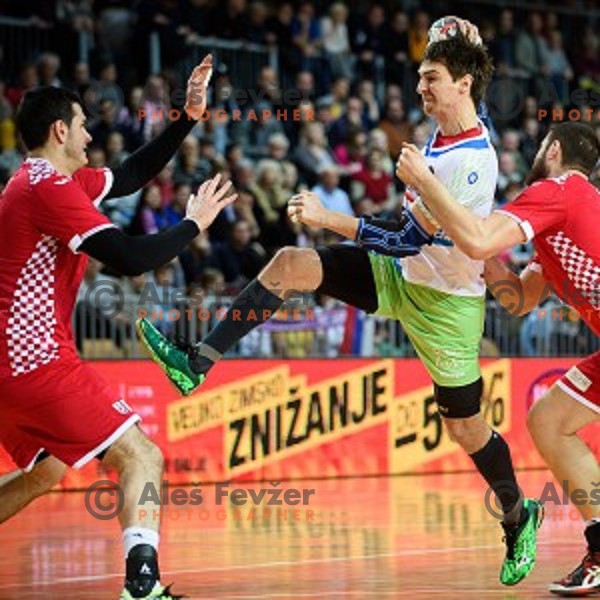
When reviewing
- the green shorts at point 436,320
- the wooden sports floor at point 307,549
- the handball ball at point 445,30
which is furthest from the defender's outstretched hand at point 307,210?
the wooden sports floor at point 307,549

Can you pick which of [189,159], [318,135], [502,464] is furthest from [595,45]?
[502,464]

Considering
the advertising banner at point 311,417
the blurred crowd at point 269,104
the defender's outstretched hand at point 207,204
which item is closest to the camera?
the defender's outstretched hand at point 207,204

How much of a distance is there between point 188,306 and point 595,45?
11.6 m

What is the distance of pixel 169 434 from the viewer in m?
14.4

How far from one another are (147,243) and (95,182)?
3.01 ft

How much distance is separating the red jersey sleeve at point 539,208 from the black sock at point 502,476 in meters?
1.32

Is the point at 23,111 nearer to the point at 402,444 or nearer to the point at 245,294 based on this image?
the point at 245,294

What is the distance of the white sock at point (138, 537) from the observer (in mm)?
7238

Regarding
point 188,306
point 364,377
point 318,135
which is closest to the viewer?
point 188,306

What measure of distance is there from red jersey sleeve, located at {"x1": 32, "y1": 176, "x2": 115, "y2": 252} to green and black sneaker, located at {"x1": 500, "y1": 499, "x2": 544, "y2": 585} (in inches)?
113

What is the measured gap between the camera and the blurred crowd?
1645 cm

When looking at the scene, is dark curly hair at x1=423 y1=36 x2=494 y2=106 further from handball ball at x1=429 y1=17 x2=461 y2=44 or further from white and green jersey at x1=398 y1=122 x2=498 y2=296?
white and green jersey at x1=398 y1=122 x2=498 y2=296

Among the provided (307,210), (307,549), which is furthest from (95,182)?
(307,549)

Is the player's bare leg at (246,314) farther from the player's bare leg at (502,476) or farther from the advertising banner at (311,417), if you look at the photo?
the advertising banner at (311,417)
